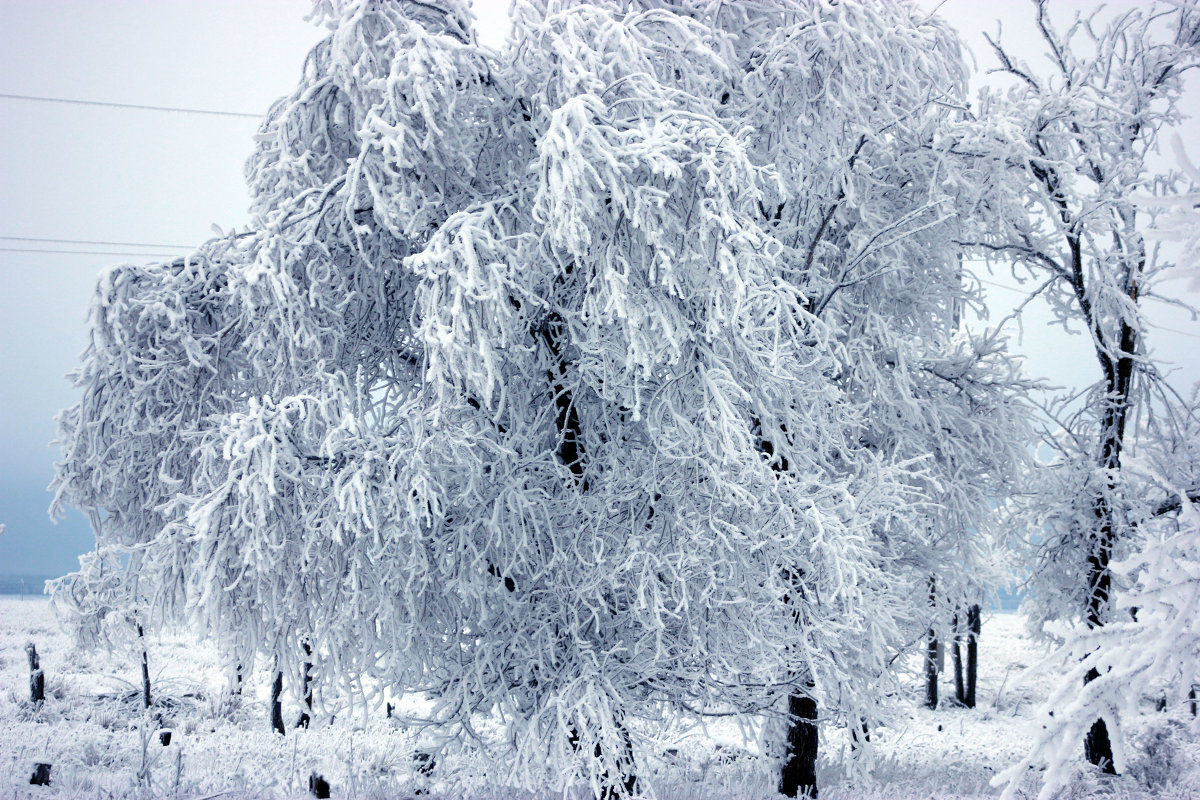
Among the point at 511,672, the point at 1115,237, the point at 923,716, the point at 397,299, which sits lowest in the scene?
the point at 923,716

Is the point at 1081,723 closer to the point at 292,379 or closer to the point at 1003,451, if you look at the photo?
the point at 292,379

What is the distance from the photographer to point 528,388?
6750 millimetres

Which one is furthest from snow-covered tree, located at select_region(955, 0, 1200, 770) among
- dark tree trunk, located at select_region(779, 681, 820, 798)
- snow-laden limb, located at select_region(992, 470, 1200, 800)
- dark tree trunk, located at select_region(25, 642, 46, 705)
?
dark tree trunk, located at select_region(25, 642, 46, 705)

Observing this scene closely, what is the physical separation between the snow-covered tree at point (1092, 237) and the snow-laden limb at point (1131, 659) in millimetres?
6312

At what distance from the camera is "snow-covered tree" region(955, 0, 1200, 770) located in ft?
27.8

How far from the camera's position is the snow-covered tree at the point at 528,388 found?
18.1ft

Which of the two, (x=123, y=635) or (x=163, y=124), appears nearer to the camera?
(x=123, y=635)

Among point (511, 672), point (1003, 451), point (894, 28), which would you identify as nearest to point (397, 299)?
point (511, 672)

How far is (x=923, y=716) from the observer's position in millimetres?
17062

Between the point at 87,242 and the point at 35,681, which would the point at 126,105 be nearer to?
the point at 87,242

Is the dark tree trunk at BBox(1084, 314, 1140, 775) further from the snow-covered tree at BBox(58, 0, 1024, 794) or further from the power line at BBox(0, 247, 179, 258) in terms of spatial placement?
the power line at BBox(0, 247, 179, 258)

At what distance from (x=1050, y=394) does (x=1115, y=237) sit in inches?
71.3

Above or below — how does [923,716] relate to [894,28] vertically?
below

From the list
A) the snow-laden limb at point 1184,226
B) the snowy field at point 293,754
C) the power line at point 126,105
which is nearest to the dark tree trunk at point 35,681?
the snowy field at point 293,754
